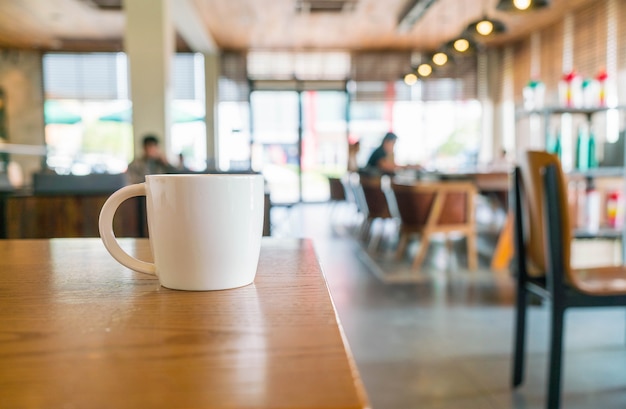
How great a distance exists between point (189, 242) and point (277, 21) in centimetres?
846

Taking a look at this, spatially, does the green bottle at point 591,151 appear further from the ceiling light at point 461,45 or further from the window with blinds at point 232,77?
the window with blinds at point 232,77

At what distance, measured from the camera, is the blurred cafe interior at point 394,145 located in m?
2.12

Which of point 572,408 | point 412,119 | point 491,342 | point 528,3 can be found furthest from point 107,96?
point 572,408

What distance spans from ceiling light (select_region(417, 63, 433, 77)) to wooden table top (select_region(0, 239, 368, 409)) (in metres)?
6.76

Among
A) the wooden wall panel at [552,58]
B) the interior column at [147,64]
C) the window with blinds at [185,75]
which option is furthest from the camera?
the window with blinds at [185,75]

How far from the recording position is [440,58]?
20.7 feet

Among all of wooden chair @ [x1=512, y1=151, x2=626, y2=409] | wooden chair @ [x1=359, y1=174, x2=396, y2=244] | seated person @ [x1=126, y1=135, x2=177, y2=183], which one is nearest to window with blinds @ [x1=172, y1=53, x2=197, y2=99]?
wooden chair @ [x1=359, y1=174, x2=396, y2=244]

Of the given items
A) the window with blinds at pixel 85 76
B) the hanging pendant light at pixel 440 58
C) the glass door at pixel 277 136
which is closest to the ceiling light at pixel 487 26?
the hanging pendant light at pixel 440 58

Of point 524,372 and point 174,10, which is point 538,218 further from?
point 174,10

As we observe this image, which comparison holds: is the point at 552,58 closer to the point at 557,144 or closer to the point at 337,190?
the point at 337,190

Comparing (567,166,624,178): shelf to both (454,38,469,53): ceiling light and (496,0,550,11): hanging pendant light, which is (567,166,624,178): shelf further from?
(454,38,469,53): ceiling light

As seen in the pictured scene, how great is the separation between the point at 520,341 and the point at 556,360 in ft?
1.20

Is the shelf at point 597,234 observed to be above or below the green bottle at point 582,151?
below

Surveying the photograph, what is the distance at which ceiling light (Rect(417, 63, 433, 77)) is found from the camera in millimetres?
6963
